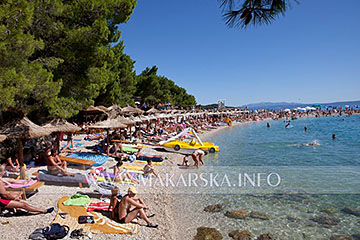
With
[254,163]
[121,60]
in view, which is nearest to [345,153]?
[254,163]

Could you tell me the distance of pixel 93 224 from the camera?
5.22 meters

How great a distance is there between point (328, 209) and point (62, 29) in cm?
1214

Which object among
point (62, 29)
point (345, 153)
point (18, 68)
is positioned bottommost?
point (345, 153)

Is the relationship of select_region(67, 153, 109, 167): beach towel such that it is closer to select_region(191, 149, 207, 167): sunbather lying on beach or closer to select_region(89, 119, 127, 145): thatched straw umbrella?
select_region(89, 119, 127, 145): thatched straw umbrella

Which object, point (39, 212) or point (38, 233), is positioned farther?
point (39, 212)

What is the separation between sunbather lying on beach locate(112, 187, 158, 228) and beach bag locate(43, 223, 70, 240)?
1.15 meters

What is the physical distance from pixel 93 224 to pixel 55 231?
0.83 m

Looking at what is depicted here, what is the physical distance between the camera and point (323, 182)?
10711 mm

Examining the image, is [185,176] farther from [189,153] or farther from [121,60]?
[121,60]

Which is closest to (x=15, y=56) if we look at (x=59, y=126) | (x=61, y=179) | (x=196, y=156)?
(x=59, y=126)

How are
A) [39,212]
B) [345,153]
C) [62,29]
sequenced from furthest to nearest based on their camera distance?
[345,153] < [62,29] < [39,212]

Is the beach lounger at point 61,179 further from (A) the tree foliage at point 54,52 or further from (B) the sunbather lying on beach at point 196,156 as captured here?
(B) the sunbather lying on beach at point 196,156

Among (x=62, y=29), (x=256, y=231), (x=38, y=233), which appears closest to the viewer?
(x=38, y=233)

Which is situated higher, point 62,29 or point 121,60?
point 121,60
